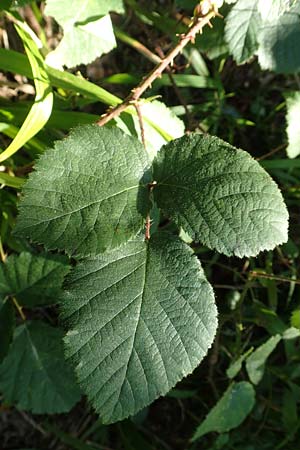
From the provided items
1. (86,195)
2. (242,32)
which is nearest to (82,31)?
(242,32)

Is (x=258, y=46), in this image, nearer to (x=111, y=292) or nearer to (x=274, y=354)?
(x=111, y=292)

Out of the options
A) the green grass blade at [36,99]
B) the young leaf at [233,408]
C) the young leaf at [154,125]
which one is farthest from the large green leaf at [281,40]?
the young leaf at [233,408]

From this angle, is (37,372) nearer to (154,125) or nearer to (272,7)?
(154,125)

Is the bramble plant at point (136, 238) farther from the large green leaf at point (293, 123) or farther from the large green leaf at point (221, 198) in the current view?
the large green leaf at point (293, 123)

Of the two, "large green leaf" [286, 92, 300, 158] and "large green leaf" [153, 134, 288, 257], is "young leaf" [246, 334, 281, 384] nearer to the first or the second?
"large green leaf" [286, 92, 300, 158]

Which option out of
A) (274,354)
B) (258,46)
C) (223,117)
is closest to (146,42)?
(223,117)

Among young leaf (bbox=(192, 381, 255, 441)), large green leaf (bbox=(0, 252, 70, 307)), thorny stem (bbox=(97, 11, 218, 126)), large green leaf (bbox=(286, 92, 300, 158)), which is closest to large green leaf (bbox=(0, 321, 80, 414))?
large green leaf (bbox=(0, 252, 70, 307))
